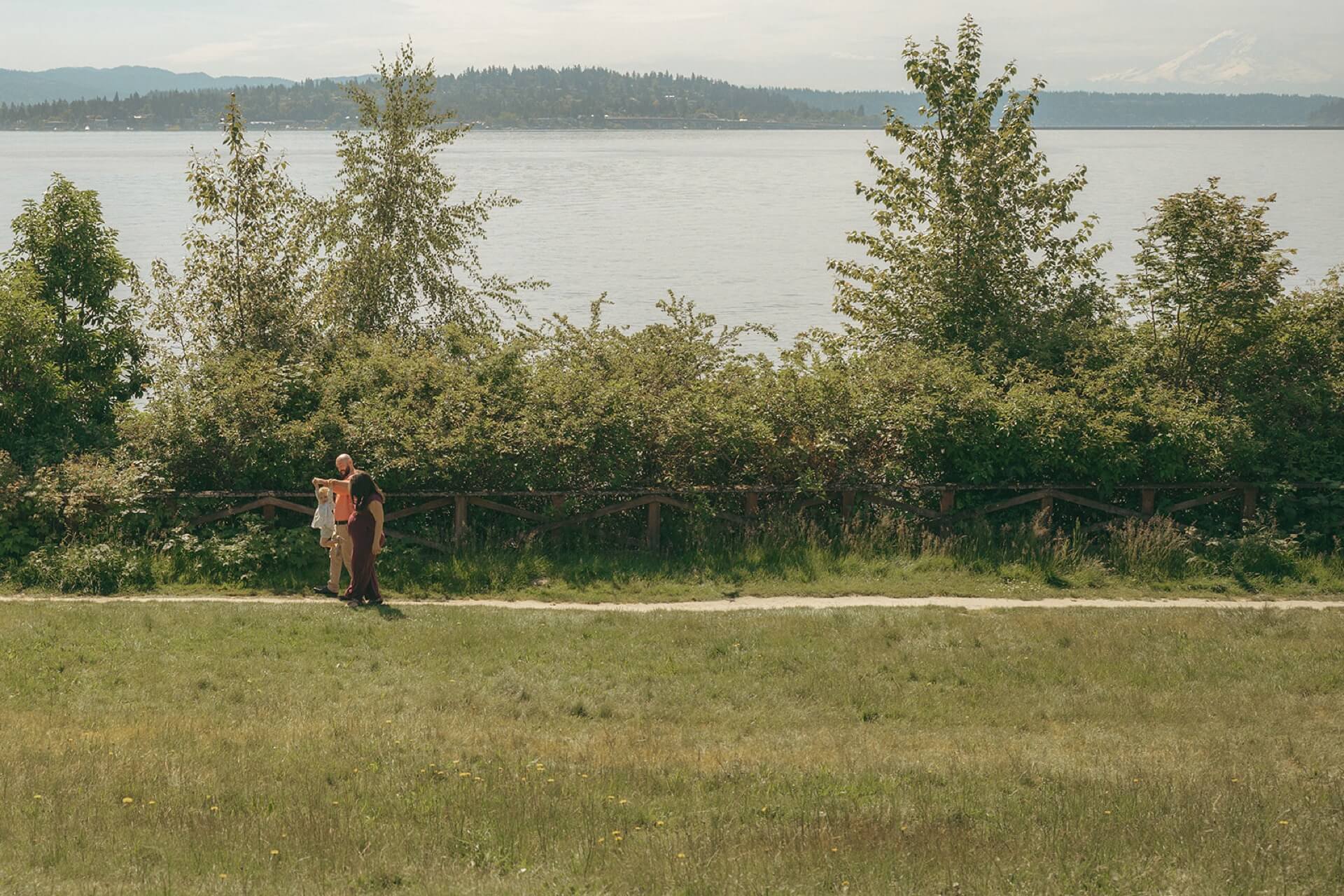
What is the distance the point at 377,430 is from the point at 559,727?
8086mm

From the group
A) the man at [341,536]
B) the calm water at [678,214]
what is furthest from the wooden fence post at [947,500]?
the calm water at [678,214]

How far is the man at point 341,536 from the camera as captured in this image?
16031 millimetres

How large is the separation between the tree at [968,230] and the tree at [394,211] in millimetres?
9429

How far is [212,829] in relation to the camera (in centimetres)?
838

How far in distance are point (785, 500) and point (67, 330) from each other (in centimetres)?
Result: 1223

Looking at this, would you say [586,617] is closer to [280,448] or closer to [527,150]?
[280,448]

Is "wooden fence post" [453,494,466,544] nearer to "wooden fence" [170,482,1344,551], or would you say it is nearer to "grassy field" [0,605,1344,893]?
"wooden fence" [170,482,1344,551]

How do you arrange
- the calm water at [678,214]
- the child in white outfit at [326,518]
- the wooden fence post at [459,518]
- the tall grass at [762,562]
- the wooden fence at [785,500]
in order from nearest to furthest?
the child in white outfit at [326,518] < the tall grass at [762,562] < the wooden fence post at [459,518] < the wooden fence at [785,500] < the calm water at [678,214]

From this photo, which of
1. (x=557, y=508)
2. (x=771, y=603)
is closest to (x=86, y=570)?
(x=557, y=508)

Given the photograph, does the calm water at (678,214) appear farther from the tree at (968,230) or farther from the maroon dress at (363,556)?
the maroon dress at (363,556)

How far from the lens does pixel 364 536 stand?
51.4 ft

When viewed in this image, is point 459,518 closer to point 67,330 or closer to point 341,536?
point 341,536

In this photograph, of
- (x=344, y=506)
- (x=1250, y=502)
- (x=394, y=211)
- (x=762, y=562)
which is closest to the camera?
(x=344, y=506)

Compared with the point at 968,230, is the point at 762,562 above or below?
below
